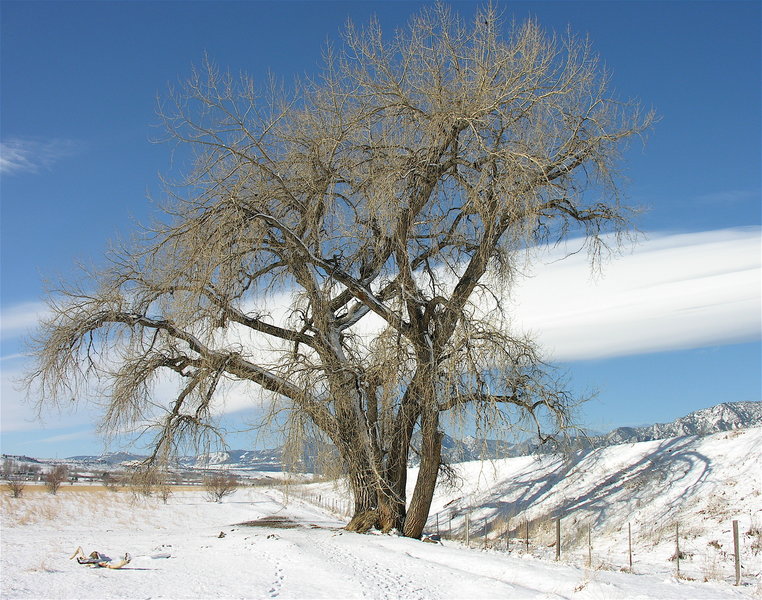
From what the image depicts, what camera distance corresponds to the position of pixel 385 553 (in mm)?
9836

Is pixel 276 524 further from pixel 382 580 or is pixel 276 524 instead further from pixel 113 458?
pixel 382 580

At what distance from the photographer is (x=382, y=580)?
8.05 meters

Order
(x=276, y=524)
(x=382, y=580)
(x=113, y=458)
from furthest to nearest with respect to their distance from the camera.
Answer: (x=276, y=524)
(x=113, y=458)
(x=382, y=580)

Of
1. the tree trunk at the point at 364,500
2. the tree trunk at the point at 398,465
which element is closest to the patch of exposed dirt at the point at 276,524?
the tree trunk at the point at 364,500

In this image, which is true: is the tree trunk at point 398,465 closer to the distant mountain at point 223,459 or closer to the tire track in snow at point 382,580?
the distant mountain at point 223,459

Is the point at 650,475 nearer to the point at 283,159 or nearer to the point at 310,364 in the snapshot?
the point at 310,364

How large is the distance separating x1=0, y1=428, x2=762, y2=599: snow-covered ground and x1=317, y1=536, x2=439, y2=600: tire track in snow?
3 centimetres

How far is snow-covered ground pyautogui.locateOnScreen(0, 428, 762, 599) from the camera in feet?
24.7

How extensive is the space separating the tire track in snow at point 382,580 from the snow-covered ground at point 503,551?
0.09 feet

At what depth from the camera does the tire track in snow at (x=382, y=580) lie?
7.35m

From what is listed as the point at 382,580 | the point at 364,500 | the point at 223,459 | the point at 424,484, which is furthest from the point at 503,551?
the point at 382,580

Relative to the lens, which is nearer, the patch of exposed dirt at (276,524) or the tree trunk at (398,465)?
the tree trunk at (398,465)

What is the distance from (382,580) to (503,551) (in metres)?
8.12

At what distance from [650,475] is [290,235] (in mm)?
14331
